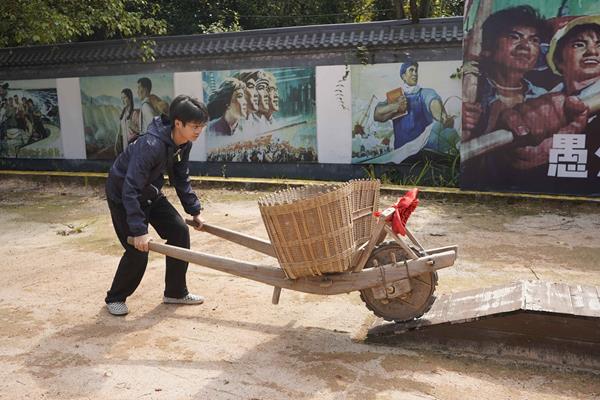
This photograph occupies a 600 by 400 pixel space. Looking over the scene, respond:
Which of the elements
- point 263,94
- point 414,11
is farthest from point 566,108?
point 263,94

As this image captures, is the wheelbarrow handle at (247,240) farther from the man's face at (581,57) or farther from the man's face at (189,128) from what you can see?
the man's face at (581,57)

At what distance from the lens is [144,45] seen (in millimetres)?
11461

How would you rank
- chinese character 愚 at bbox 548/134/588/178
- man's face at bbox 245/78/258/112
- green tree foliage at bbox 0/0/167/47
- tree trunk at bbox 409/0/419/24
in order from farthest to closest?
man's face at bbox 245/78/258/112 < tree trunk at bbox 409/0/419/24 < green tree foliage at bbox 0/0/167/47 < chinese character 愚 at bbox 548/134/588/178

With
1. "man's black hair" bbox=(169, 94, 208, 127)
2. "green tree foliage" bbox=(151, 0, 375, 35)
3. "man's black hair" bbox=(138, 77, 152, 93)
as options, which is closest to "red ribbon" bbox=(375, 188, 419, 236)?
"man's black hair" bbox=(169, 94, 208, 127)

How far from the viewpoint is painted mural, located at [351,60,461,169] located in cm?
1062

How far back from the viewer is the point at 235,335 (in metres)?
4.39

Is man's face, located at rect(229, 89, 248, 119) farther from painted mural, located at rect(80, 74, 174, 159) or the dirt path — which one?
the dirt path

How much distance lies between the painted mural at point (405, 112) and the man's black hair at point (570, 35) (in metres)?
1.84

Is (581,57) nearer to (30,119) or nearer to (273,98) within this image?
(273,98)

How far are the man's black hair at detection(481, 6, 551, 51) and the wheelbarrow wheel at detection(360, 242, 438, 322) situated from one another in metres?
6.34

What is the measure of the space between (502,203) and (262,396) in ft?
21.6

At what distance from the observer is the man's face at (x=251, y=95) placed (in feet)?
39.0

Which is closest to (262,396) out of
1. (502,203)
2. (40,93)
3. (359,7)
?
(502,203)

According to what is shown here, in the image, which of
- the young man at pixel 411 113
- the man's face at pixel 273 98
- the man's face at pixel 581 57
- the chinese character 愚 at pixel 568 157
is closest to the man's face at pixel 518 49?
the man's face at pixel 581 57
